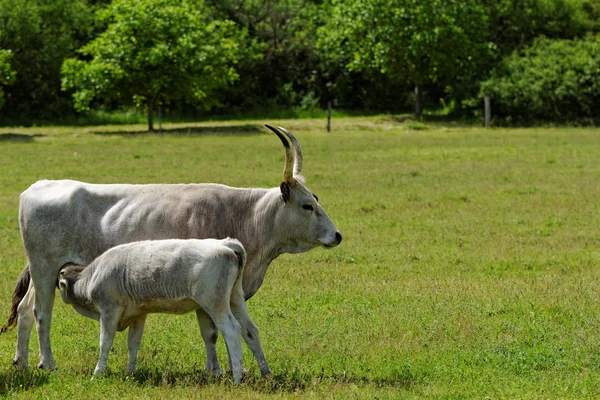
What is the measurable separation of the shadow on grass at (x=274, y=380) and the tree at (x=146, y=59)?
3741cm

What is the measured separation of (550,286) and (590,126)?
1454 inches

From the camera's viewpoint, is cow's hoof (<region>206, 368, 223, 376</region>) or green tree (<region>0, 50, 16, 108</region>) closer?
cow's hoof (<region>206, 368, 223, 376</region>)

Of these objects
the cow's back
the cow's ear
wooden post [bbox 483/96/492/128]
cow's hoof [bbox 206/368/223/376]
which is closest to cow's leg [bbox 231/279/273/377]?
cow's hoof [bbox 206/368/223/376]

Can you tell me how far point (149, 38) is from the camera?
155ft

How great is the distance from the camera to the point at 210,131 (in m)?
46.1

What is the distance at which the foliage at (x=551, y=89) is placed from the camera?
50250 mm

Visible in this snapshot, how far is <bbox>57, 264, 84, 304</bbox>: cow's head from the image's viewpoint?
31.3 ft

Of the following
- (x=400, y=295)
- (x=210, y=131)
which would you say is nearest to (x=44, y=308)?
(x=400, y=295)

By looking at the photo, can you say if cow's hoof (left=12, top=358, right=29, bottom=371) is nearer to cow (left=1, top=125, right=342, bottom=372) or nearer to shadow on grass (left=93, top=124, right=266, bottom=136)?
cow (left=1, top=125, right=342, bottom=372)

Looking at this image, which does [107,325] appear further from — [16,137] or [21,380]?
[16,137]

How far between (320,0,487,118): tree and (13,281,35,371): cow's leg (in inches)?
1659

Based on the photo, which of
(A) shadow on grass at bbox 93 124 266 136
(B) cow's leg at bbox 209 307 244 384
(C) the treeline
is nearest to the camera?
(B) cow's leg at bbox 209 307 244 384

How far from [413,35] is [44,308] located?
4311 centimetres

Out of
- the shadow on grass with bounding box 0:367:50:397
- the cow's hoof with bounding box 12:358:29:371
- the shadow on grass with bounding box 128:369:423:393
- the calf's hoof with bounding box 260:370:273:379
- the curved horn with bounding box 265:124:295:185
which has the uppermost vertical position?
the curved horn with bounding box 265:124:295:185
